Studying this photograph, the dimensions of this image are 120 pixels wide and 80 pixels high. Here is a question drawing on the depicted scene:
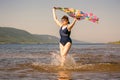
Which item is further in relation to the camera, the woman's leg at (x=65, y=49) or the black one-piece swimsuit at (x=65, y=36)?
the black one-piece swimsuit at (x=65, y=36)

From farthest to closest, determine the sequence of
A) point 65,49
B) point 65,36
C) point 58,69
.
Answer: point 65,36 < point 65,49 < point 58,69

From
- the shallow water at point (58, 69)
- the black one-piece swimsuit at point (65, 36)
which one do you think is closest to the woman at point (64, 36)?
the black one-piece swimsuit at point (65, 36)

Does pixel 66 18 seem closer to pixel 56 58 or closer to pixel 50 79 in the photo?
pixel 56 58

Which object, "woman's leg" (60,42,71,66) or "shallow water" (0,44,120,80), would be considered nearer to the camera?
"shallow water" (0,44,120,80)

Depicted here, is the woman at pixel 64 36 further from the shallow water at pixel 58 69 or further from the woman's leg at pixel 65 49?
the shallow water at pixel 58 69

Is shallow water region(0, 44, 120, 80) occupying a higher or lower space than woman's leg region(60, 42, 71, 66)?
lower

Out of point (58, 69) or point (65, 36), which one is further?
point (65, 36)

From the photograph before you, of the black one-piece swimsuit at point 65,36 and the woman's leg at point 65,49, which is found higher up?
the black one-piece swimsuit at point 65,36

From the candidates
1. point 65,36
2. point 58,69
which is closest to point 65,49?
point 65,36

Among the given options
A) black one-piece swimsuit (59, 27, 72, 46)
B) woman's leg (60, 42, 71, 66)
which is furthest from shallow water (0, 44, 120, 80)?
black one-piece swimsuit (59, 27, 72, 46)

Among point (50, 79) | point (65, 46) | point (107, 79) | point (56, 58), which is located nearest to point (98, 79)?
point (107, 79)

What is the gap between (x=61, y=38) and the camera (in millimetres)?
15367

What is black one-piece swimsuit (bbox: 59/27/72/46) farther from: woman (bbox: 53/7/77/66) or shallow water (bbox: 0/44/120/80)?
shallow water (bbox: 0/44/120/80)

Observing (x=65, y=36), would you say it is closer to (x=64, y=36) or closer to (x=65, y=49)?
(x=64, y=36)
